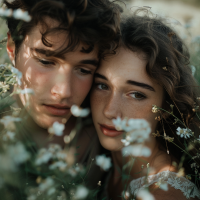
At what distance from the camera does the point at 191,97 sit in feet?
7.24

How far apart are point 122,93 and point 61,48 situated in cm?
66

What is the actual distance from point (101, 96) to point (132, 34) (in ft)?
2.12

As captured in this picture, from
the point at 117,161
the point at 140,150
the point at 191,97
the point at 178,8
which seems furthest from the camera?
the point at 178,8

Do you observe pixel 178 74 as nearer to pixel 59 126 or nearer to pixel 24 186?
pixel 59 126

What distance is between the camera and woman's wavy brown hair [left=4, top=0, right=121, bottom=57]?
5.66 ft

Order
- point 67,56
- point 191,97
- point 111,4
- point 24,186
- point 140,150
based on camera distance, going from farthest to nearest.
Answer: point 191,97 < point 111,4 < point 67,56 < point 24,186 < point 140,150

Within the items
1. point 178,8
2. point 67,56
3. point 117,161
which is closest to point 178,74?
point 67,56

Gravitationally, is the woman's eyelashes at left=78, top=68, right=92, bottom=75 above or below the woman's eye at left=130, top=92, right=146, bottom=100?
above

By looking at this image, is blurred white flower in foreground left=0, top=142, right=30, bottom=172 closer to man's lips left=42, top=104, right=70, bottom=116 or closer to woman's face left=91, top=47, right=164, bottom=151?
man's lips left=42, top=104, right=70, bottom=116

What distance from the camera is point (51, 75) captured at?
1763 millimetres

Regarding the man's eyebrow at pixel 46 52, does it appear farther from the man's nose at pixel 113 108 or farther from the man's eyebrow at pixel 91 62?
the man's nose at pixel 113 108

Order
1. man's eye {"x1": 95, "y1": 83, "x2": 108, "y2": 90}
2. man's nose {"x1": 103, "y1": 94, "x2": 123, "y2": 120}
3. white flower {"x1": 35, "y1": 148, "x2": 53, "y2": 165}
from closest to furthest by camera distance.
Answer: white flower {"x1": 35, "y1": 148, "x2": 53, "y2": 165}
man's nose {"x1": 103, "y1": 94, "x2": 123, "y2": 120}
man's eye {"x1": 95, "y1": 83, "x2": 108, "y2": 90}

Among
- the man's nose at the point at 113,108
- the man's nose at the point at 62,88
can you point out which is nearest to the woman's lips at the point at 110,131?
the man's nose at the point at 113,108

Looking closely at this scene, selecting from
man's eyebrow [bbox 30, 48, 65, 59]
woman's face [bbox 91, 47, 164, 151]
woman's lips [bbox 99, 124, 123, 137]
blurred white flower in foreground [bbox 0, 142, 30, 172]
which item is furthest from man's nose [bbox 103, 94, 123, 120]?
blurred white flower in foreground [bbox 0, 142, 30, 172]
